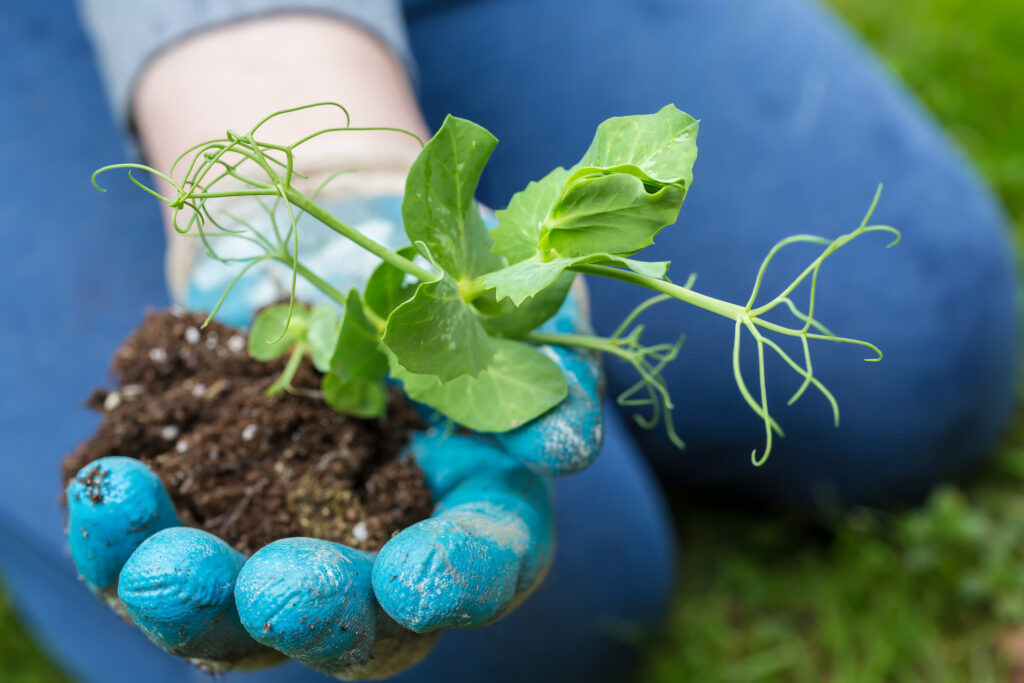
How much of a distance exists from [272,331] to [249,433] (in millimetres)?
82

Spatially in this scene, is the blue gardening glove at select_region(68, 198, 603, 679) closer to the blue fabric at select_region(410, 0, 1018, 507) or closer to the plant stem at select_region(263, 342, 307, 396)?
the plant stem at select_region(263, 342, 307, 396)

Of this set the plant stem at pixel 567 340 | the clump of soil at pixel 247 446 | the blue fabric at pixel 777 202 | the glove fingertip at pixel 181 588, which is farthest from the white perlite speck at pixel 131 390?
the blue fabric at pixel 777 202

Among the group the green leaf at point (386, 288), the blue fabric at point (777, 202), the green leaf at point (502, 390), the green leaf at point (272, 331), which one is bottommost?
the blue fabric at point (777, 202)

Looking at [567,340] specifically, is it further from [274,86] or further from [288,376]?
[274,86]

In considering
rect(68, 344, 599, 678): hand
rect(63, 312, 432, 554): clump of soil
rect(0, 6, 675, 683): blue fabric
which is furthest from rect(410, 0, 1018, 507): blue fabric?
rect(68, 344, 599, 678): hand

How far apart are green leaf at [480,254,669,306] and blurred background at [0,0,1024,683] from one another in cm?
84

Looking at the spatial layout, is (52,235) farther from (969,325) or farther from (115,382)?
(969,325)

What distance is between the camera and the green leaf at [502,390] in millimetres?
611

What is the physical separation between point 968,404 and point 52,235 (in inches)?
52.1

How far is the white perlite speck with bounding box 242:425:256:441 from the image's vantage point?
2.22 feet

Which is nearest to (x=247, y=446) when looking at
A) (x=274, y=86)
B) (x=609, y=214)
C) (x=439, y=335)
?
(x=439, y=335)

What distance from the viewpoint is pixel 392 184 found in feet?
2.95

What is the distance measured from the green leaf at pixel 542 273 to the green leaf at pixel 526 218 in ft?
0.17

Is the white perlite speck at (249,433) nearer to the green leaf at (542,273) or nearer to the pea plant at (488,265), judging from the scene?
the pea plant at (488,265)
